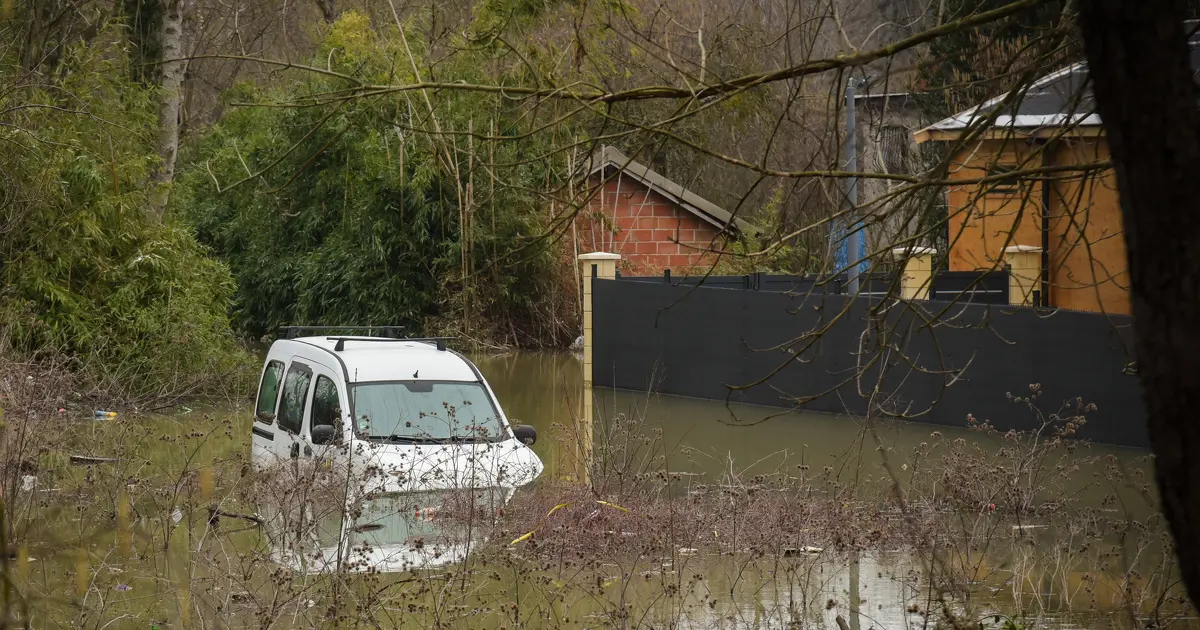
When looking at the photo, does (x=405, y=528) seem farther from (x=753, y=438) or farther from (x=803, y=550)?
(x=753, y=438)

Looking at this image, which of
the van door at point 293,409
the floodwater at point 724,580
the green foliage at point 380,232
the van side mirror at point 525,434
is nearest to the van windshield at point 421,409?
the van side mirror at point 525,434

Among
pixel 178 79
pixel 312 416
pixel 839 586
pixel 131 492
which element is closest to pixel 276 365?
pixel 312 416

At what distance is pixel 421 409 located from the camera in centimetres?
1060

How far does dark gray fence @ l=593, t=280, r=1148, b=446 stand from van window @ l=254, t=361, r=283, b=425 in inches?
195

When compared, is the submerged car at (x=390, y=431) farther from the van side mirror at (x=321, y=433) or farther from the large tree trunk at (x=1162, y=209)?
the large tree trunk at (x=1162, y=209)

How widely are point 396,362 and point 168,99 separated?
464 inches

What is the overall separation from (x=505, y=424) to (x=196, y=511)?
2566mm

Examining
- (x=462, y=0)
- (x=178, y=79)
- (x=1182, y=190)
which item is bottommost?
(x=1182, y=190)

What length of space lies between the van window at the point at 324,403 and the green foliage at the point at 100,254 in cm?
665

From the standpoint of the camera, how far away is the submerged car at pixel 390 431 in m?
8.74

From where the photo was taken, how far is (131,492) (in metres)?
9.88

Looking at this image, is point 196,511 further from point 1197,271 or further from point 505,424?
point 1197,271

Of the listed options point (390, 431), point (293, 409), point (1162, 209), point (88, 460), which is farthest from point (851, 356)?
point (1162, 209)

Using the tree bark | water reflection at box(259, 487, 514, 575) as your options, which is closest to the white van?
water reflection at box(259, 487, 514, 575)
